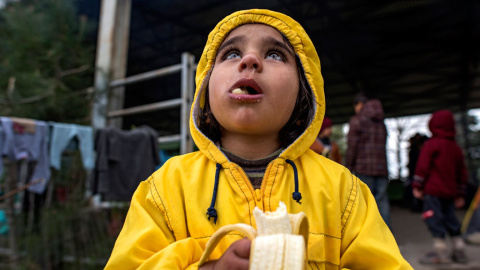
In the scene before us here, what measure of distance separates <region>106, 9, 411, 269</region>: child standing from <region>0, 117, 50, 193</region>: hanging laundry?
6.54 ft

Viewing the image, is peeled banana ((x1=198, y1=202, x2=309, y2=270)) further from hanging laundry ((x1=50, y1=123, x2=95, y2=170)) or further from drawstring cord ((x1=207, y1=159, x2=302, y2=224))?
hanging laundry ((x1=50, y1=123, x2=95, y2=170))

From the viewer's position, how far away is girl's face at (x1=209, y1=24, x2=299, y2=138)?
107 centimetres

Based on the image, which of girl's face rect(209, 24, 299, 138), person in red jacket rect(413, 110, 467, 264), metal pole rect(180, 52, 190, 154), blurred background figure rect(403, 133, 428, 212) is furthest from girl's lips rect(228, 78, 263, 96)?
blurred background figure rect(403, 133, 428, 212)

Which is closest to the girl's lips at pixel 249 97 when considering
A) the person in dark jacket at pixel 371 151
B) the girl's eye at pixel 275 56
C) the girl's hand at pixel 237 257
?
the girl's eye at pixel 275 56

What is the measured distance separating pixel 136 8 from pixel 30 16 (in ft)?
9.99

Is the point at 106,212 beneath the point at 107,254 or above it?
above

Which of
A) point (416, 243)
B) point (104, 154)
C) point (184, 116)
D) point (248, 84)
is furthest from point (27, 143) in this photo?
point (416, 243)

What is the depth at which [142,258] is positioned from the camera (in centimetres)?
97

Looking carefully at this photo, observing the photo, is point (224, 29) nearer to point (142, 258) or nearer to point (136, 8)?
point (142, 258)

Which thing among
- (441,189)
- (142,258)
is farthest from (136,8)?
(142,258)

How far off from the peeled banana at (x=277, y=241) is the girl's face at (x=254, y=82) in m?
0.37

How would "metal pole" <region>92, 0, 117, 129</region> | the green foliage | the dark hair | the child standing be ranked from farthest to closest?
"metal pole" <region>92, 0, 117, 129</region>, the green foliage, the dark hair, the child standing

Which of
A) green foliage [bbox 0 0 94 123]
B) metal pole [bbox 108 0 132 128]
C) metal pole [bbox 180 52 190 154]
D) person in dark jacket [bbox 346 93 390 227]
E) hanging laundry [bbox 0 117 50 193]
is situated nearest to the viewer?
hanging laundry [bbox 0 117 50 193]

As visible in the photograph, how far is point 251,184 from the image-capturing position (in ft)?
3.70
